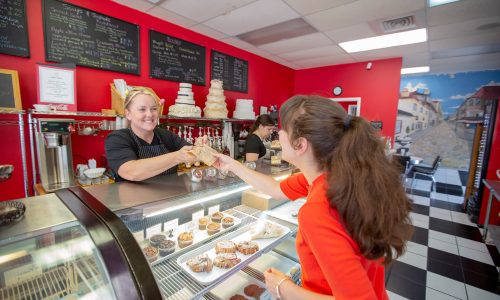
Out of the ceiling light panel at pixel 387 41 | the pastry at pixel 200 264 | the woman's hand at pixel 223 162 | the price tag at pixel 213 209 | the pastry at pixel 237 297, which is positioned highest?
the ceiling light panel at pixel 387 41

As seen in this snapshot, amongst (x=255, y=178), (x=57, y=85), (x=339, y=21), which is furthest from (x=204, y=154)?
(x=339, y=21)

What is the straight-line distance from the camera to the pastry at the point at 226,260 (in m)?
1.50

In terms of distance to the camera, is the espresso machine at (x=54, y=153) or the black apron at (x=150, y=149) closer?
the black apron at (x=150, y=149)

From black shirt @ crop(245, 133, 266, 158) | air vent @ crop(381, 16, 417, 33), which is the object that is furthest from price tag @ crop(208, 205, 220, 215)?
air vent @ crop(381, 16, 417, 33)

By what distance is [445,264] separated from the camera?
3.32 metres

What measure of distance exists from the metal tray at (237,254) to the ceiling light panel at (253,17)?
9.25 feet

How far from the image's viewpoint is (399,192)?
882 mm

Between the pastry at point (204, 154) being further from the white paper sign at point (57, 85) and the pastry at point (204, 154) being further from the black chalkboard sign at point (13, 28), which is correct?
the black chalkboard sign at point (13, 28)

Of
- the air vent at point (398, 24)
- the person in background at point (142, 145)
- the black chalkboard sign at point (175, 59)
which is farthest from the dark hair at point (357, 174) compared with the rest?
the air vent at point (398, 24)

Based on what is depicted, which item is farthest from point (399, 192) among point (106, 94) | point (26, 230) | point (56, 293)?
point (106, 94)

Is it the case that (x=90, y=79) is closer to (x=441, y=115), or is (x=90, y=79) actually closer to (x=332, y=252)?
(x=332, y=252)

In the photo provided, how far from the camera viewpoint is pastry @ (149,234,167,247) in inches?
61.7

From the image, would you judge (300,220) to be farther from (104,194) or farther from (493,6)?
(493,6)

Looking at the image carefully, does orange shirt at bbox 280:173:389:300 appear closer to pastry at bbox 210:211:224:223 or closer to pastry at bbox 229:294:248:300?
pastry at bbox 229:294:248:300
